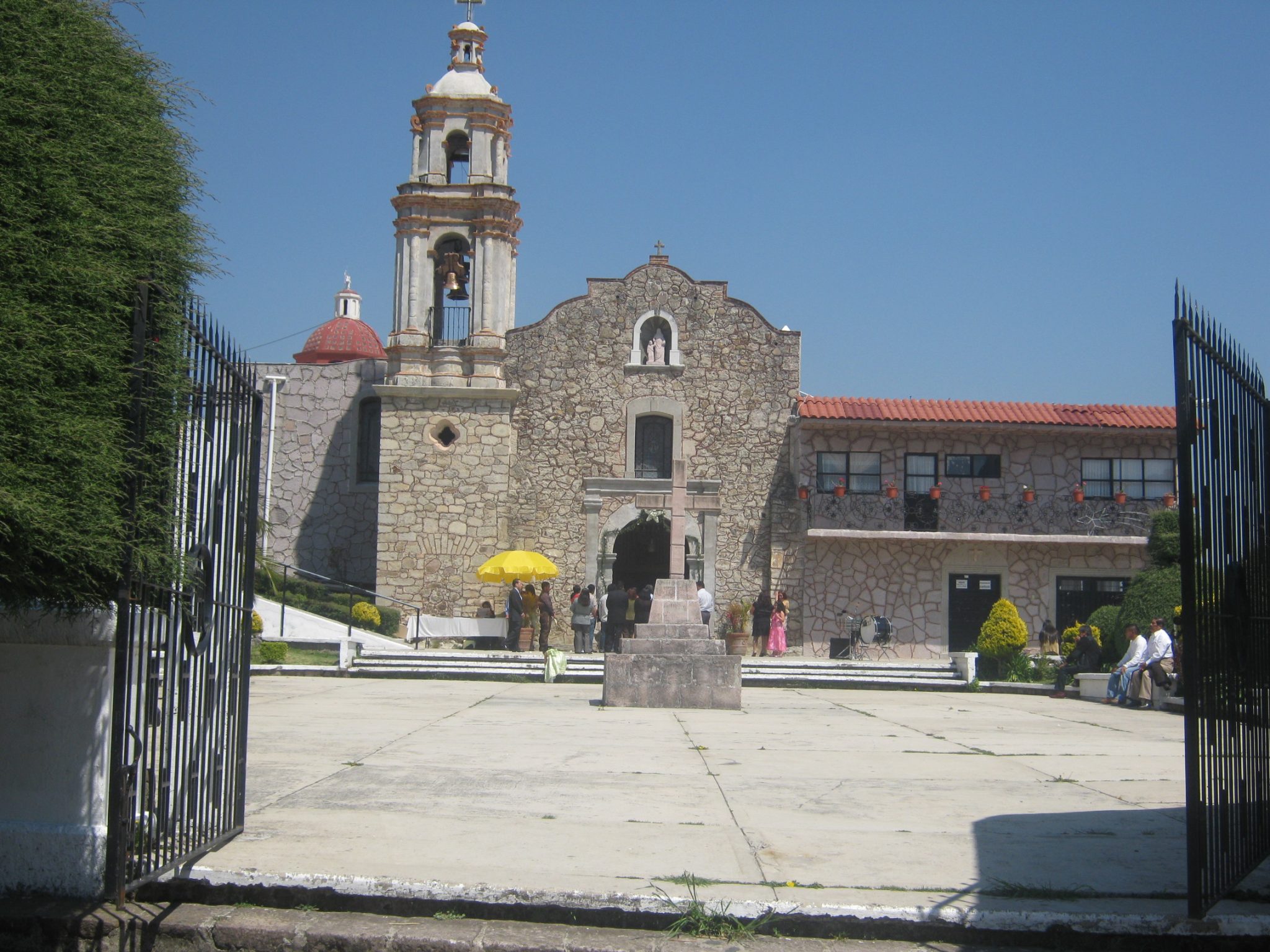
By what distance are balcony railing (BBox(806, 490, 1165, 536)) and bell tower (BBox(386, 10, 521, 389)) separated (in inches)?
332

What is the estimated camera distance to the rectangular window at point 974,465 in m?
28.6

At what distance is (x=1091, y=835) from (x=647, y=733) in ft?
18.6

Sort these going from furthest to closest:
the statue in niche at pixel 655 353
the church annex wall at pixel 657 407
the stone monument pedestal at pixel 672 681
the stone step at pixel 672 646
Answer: the statue in niche at pixel 655 353 → the church annex wall at pixel 657 407 → the stone step at pixel 672 646 → the stone monument pedestal at pixel 672 681

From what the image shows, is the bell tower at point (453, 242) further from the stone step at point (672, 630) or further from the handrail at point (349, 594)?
the stone step at point (672, 630)

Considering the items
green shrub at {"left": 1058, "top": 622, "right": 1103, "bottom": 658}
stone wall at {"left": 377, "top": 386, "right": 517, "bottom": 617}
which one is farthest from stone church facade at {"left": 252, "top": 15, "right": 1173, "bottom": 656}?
green shrub at {"left": 1058, "top": 622, "right": 1103, "bottom": 658}

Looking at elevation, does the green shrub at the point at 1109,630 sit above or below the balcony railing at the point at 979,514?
below

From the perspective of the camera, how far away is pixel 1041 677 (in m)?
22.6

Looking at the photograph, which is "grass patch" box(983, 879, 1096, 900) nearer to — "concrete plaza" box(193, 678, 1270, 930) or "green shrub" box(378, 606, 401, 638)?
"concrete plaza" box(193, 678, 1270, 930)

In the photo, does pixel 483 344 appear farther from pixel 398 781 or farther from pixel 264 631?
pixel 398 781

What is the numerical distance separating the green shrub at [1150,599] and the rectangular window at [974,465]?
28.1ft

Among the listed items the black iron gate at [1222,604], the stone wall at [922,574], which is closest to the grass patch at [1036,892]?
the black iron gate at [1222,604]

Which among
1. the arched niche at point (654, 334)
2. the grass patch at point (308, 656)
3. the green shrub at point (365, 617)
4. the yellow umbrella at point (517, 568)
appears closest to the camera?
the grass patch at point (308, 656)

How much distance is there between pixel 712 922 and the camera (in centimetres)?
484

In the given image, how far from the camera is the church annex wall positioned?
1123 inches
